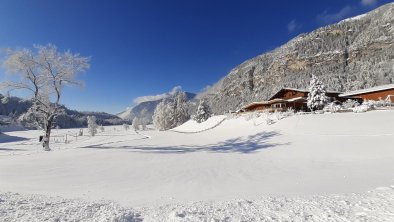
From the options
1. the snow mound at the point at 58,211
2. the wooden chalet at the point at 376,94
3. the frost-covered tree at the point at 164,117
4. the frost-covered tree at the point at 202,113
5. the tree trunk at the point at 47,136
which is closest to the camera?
the snow mound at the point at 58,211

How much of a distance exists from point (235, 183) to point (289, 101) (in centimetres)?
4740

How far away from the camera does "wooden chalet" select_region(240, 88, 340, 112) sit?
55.5m

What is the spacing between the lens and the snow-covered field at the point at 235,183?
6371mm

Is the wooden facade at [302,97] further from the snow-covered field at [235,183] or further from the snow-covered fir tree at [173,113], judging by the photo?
the snow-covered fir tree at [173,113]

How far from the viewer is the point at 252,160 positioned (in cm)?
1762

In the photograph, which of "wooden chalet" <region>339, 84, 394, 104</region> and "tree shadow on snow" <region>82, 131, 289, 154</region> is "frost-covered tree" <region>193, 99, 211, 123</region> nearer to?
"wooden chalet" <region>339, 84, 394, 104</region>

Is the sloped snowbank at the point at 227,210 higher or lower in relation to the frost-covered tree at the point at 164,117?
lower

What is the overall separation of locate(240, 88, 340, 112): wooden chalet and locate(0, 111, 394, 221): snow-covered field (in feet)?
96.1

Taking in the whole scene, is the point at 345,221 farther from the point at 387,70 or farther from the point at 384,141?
the point at 387,70

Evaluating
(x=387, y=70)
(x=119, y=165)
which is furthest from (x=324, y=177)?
(x=387, y=70)

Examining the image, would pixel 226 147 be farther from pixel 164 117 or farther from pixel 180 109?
pixel 180 109

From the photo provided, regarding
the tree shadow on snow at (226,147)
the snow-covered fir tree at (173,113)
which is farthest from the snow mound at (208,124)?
the snow-covered fir tree at (173,113)

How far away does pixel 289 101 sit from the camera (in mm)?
54781

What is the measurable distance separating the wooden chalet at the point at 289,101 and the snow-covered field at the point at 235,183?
2928cm
